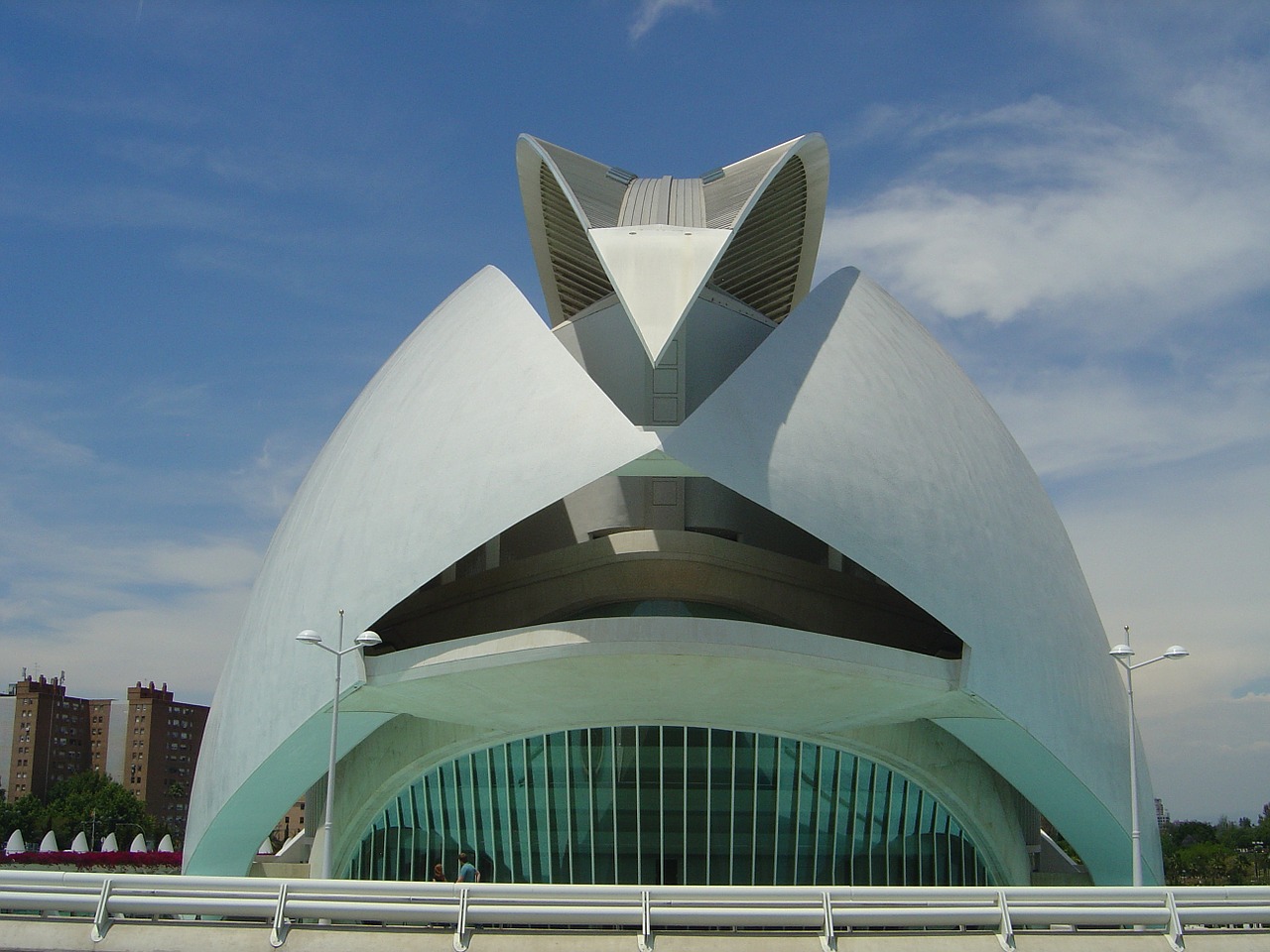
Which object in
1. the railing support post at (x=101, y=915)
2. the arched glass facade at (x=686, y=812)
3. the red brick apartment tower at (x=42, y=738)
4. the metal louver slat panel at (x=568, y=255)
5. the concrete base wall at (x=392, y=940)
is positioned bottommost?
the concrete base wall at (x=392, y=940)

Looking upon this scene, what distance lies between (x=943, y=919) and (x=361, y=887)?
4.76 m

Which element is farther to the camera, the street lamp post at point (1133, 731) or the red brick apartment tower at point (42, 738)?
the red brick apartment tower at point (42, 738)

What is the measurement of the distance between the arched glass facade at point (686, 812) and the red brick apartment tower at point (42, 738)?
87588 mm

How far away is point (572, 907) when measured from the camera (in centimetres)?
1026

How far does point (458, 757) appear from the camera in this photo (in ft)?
73.7

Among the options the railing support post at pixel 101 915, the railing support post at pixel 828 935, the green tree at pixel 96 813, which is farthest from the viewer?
the green tree at pixel 96 813

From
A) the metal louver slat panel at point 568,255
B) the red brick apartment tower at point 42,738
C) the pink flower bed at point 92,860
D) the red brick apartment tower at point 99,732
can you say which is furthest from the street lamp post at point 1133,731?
the red brick apartment tower at point 99,732

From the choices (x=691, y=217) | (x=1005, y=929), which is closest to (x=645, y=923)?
(x=1005, y=929)

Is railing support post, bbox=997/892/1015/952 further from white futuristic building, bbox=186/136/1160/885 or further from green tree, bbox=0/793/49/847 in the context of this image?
green tree, bbox=0/793/49/847

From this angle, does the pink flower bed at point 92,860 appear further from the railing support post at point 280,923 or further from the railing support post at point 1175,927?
the railing support post at point 1175,927

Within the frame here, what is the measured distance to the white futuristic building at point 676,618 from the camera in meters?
18.2

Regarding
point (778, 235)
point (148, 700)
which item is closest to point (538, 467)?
Answer: point (778, 235)

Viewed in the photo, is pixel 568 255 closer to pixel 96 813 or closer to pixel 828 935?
pixel 828 935

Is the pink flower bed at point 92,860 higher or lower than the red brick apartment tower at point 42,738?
lower
